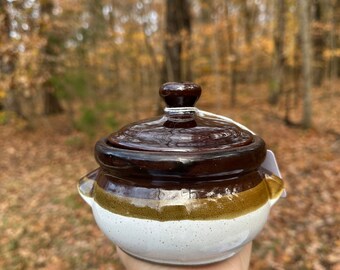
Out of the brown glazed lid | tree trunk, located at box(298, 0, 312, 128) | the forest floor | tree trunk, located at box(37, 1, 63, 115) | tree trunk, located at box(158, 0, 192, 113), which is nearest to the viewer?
the brown glazed lid

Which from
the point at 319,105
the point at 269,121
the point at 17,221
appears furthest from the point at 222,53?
the point at 17,221

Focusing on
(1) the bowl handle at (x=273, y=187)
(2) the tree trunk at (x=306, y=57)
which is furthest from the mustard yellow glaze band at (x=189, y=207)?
(2) the tree trunk at (x=306, y=57)

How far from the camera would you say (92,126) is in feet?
19.8

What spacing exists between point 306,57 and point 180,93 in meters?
5.40

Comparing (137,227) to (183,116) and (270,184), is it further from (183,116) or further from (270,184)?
(270,184)

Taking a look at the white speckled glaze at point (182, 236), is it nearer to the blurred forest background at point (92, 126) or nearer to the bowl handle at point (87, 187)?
the bowl handle at point (87, 187)

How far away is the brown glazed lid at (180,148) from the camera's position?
0.92m

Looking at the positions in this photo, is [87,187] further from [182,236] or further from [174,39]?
[174,39]

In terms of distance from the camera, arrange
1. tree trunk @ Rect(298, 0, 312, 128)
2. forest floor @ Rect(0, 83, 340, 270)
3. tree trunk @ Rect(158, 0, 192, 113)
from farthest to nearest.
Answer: tree trunk @ Rect(158, 0, 192, 113), tree trunk @ Rect(298, 0, 312, 128), forest floor @ Rect(0, 83, 340, 270)

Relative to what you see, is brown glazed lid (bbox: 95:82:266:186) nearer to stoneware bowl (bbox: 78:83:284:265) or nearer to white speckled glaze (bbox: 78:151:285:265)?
stoneware bowl (bbox: 78:83:284:265)

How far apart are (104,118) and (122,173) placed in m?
5.23

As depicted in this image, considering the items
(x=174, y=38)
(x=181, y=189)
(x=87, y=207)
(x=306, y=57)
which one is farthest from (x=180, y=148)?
(x=174, y=38)

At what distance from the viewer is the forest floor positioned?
2953 mm

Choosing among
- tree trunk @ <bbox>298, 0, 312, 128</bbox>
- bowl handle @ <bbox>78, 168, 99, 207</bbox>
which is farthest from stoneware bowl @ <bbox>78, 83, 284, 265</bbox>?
tree trunk @ <bbox>298, 0, 312, 128</bbox>
